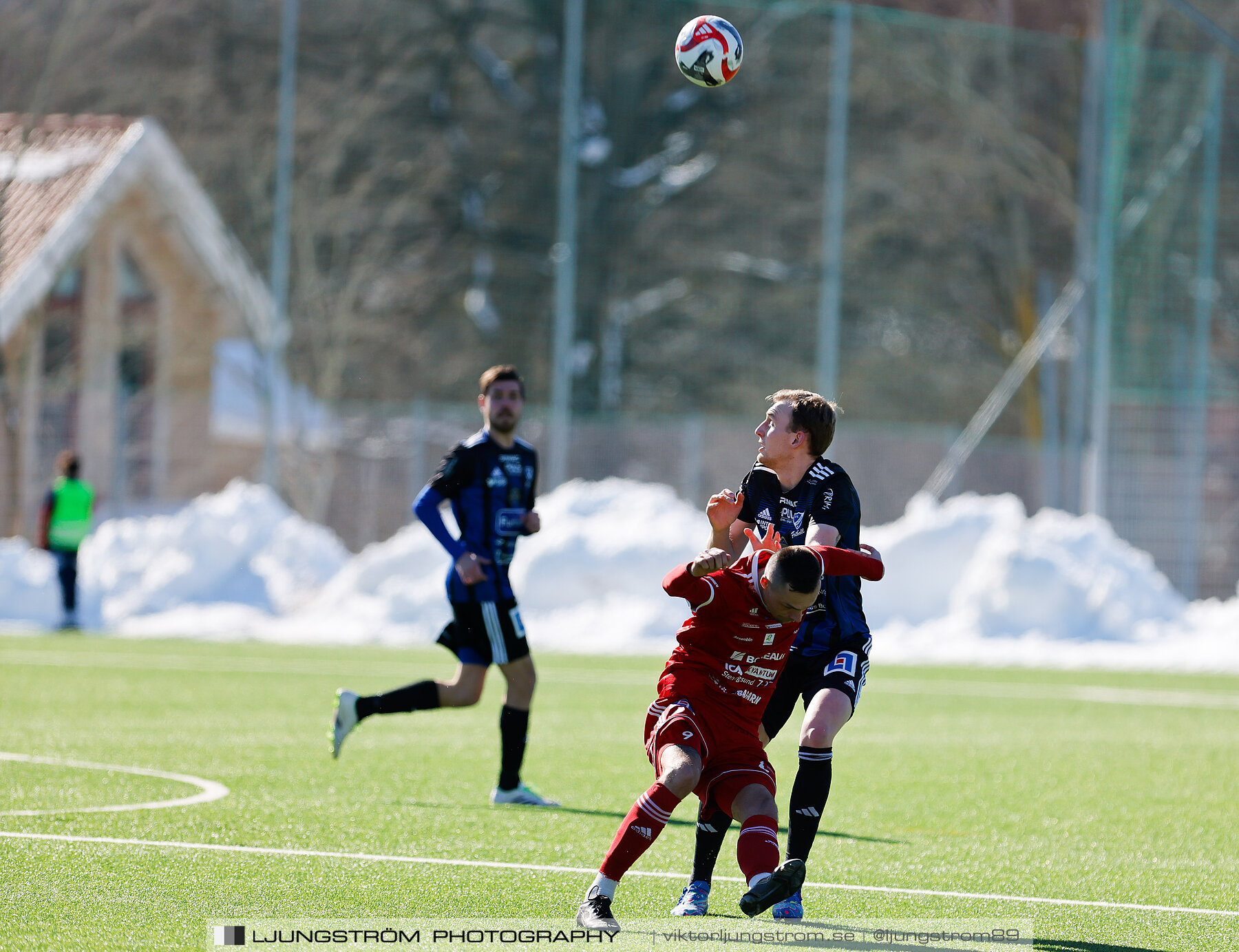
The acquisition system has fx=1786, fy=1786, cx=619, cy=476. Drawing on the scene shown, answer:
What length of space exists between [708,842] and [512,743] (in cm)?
299

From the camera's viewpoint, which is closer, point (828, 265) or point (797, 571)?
point (797, 571)

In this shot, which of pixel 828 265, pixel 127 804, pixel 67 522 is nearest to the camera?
pixel 127 804

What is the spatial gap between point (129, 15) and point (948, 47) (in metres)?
13.0

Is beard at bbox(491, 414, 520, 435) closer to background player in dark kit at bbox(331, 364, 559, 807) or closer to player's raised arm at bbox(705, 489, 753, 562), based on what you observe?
background player in dark kit at bbox(331, 364, 559, 807)

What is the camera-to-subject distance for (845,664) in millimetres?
6395

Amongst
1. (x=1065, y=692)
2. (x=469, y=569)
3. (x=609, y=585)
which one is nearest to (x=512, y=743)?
(x=469, y=569)

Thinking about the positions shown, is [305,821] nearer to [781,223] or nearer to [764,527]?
[764,527]

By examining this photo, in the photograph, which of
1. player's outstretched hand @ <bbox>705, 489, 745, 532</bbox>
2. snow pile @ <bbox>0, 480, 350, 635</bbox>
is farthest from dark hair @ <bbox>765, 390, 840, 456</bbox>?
snow pile @ <bbox>0, 480, 350, 635</bbox>

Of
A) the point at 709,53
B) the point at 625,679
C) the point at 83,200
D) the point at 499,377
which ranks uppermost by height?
the point at 83,200

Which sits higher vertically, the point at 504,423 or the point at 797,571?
the point at 504,423

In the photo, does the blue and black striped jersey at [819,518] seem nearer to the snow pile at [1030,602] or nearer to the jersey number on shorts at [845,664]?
the jersey number on shorts at [845,664]

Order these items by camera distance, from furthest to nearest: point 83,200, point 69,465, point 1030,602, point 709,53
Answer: point 83,200, point 1030,602, point 69,465, point 709,53

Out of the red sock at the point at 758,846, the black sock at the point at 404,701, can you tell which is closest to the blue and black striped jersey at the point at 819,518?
the red sock at the point at 758,846

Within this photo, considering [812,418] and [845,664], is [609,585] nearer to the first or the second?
[845,664]
